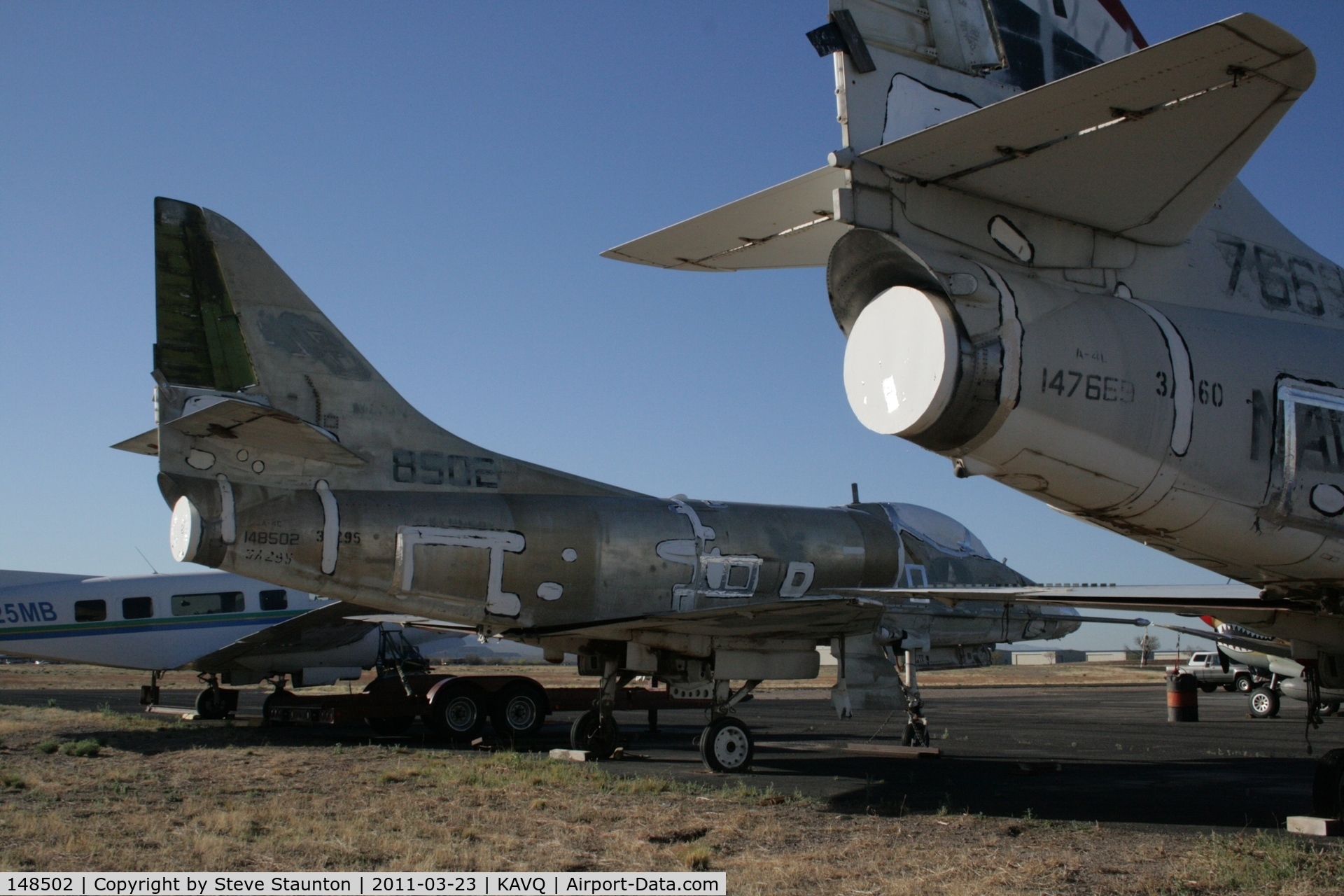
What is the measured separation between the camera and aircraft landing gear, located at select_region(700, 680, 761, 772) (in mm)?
11672

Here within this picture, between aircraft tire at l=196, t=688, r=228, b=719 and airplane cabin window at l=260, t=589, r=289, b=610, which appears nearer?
aircraft tire at l=196, t=688, r=228, b=719

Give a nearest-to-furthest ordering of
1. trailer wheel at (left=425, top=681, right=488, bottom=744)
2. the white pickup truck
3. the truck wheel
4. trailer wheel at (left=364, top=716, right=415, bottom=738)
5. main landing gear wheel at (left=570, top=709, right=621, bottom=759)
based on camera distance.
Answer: main landing gear wheel at (left=570, top=709, right=621, bottom=759), trailer wheel at (left=425, top=681, right=488, bottom=744), trailer wheel at (left=364, top=716, right=415, bottom=738), the truck wheel, the white pickup truck

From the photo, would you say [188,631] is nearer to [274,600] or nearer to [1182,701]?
[274,600]

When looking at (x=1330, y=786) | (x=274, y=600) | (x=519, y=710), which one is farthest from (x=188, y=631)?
(x=1330, y=786)

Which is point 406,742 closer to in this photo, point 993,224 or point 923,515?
point 923,515

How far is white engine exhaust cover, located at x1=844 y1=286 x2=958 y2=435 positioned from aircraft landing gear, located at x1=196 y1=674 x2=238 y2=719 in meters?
19.8

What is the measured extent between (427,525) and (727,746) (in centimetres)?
417

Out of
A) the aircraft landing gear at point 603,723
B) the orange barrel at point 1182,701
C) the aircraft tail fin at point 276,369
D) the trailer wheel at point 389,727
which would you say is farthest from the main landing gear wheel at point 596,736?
the orange barrel at point 1182,701

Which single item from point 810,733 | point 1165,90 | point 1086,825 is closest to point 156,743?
point 810,733

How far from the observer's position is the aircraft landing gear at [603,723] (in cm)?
1286

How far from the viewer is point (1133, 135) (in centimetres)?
378

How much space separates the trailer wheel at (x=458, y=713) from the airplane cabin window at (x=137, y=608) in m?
8.38

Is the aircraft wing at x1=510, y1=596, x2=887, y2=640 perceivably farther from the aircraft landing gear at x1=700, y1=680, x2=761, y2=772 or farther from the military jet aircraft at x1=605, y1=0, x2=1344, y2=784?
the military jet aircraft at x1=605, y1=0, x2=1344, y2=784

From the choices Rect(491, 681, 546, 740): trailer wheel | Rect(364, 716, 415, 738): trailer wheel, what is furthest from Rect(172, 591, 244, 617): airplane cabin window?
Rect(491, 681, 546, 740): trailer wheel
